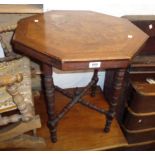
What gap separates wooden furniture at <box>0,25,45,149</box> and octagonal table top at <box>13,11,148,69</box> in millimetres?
160

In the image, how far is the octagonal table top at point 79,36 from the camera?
0.94 m

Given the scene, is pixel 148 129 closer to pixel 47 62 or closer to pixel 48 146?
pixel 48 146

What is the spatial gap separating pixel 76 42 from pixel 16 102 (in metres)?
0.40

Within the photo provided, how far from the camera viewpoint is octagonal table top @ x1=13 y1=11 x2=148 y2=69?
94cm

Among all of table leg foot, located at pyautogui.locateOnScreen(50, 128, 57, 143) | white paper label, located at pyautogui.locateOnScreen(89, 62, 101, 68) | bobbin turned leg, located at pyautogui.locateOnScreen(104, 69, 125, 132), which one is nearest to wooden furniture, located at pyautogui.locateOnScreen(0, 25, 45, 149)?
table leg foot, located at pyautogui.locateOnScreen(50, 128, 57, 143)

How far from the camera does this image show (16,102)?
1.00 metres

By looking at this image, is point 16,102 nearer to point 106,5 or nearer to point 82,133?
point 82,133

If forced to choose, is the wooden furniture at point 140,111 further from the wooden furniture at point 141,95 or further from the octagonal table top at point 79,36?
the octagonal table top at point 79,36

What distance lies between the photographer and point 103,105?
1704mm

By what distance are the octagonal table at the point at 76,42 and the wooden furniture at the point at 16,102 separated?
0.37 feet

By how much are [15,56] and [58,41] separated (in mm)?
483

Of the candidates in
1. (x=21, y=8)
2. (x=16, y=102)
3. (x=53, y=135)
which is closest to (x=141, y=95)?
(x=53, y=135)

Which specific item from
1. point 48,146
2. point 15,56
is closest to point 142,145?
point 48,146

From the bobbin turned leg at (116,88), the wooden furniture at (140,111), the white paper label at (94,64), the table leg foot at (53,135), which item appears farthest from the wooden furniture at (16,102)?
the wooden furniture at (140,111)
